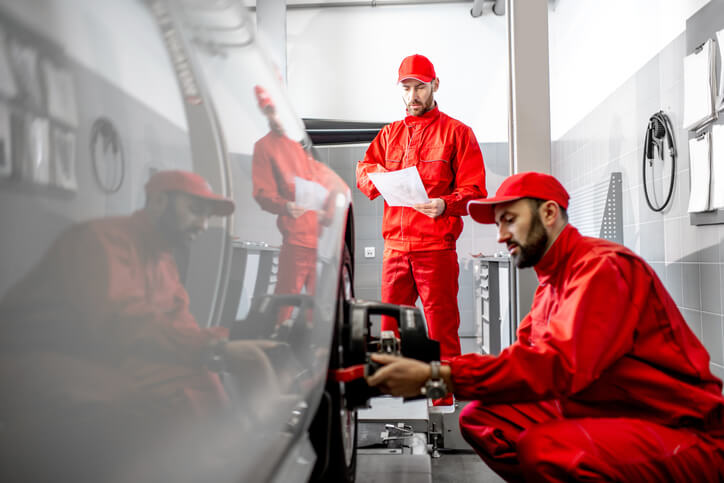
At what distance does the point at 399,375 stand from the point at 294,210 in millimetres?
514

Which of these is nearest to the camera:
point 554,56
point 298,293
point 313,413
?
point 298,293

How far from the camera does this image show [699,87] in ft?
8.61

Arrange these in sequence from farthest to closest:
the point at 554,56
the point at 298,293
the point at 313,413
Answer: the point at 554,56 → the point at 313,413 → the point at 298,293

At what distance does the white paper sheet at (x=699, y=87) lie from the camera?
253 cm

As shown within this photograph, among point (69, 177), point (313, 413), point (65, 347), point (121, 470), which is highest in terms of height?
point (69, 177)

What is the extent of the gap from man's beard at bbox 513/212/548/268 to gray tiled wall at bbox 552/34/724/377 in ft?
4.65

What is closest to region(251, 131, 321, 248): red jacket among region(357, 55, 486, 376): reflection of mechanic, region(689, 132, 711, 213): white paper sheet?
region(357, 55, 486, 376): reflection of mechanic

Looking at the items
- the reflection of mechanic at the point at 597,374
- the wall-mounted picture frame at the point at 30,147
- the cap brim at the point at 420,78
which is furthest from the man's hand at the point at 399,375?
the cap brim at the point at 420,78

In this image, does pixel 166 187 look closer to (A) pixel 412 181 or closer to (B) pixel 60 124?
(B) pixel 60 124

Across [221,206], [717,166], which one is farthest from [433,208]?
[221,206]

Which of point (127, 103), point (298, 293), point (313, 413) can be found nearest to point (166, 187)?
point (127, 103)

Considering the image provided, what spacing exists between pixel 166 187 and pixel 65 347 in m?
0.17

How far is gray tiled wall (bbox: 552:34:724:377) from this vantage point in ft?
8.57

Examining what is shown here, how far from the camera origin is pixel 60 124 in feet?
1.23
